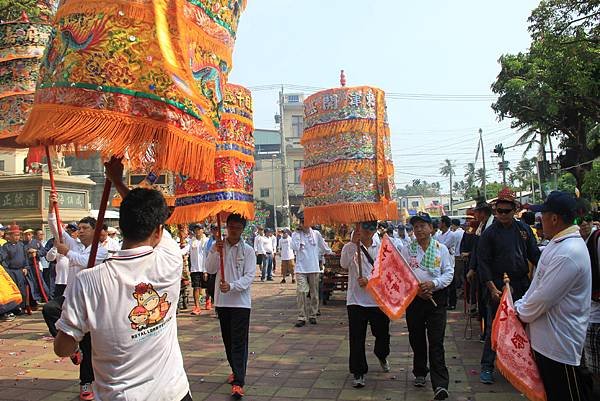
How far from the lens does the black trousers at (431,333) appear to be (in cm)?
506

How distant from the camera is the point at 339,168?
760 cm

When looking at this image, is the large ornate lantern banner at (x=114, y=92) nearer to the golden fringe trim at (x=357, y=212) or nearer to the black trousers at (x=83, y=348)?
the black trousers at (x=83, y=348)

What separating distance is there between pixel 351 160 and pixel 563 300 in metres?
4.43

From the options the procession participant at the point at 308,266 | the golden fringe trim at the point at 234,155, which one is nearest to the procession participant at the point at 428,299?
the golden fringe trim at the point at 234,155

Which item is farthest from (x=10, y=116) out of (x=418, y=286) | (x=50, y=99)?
(x=418, y=286)

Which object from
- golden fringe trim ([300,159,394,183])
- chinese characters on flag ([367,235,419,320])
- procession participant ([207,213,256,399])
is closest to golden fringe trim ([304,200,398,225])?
golden fringe trim ([300,159,394,183])

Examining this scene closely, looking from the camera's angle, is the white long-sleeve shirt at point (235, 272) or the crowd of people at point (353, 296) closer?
the crowd of people at point (353, 296)

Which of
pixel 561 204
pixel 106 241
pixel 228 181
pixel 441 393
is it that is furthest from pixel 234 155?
pixel 561 204

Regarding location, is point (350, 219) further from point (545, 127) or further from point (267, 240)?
point (545, 127)

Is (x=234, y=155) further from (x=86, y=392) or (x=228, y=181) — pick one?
(x=86, y=392)

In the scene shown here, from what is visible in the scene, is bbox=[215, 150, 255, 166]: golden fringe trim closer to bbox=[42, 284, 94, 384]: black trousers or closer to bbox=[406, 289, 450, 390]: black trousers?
bbox=[42, 284, 94, 384]: black trousers

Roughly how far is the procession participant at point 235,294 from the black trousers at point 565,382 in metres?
2.87

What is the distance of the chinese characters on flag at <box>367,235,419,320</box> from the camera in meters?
5.35

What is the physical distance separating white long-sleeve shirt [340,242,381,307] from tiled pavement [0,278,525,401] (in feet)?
2.84
